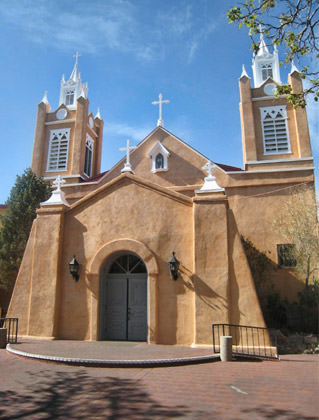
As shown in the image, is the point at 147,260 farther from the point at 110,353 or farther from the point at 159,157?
the point at 159,157

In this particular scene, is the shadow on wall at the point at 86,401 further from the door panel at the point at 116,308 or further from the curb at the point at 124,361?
the door panel at the point at 116,308

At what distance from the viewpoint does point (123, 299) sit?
12.5 metres

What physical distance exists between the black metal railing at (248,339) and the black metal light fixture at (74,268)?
524 centimetres

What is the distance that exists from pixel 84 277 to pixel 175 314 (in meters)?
3.63

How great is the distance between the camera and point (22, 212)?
1872 cm

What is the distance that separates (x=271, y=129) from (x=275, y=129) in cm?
24

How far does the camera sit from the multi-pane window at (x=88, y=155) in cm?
2670

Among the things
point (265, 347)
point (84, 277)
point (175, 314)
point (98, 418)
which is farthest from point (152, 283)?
point (98, 418)

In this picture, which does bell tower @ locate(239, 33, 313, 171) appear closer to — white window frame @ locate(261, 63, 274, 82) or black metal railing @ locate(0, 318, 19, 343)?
white window frame @ locate(261, 63, 274, 82)

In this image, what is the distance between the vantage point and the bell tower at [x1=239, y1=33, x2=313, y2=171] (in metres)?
20.6

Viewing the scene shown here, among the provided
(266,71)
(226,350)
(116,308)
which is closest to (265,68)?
(266,71)

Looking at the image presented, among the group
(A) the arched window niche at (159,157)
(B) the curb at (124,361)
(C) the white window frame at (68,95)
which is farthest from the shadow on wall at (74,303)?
(C) the white window frame at (68,95)

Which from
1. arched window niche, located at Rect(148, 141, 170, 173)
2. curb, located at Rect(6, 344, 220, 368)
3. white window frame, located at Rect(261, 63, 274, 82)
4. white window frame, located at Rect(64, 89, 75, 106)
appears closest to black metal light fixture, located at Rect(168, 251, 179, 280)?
curb, located at Rect(6, 344, 220, 368)

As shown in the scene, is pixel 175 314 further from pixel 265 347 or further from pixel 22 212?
pixel 22 212
